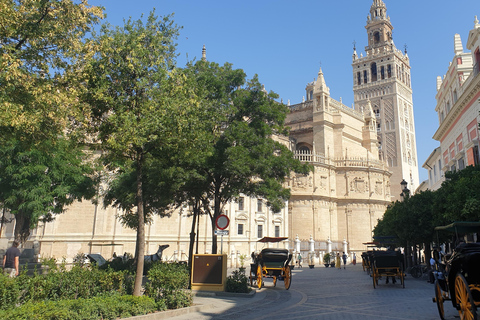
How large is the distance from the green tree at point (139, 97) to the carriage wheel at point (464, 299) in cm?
764

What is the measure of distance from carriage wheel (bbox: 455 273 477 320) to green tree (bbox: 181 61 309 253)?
32.5 feet

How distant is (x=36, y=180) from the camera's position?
69.7 feet

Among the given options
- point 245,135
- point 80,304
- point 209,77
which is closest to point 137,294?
point 80,304

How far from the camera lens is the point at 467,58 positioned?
23578 mm

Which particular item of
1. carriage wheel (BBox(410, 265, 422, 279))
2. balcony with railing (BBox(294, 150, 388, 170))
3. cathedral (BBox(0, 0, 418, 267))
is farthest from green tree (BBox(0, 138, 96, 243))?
balcony with railing (BBox(294, 150, 388, 170))

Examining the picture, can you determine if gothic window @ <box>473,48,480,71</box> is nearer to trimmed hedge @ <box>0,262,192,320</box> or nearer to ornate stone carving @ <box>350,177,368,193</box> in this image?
trimmed hedge @ <box>0,262,192,320</box>

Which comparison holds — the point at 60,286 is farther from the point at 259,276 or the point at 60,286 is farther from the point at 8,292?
the point at 259,276

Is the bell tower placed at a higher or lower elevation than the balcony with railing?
higher

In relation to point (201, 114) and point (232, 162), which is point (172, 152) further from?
point (232, 162)

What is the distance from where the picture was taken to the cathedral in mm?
29859

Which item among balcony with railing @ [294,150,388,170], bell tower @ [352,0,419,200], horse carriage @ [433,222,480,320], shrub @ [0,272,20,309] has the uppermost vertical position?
bell tower @ [352,0,419,200]

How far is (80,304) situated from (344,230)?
162 feet

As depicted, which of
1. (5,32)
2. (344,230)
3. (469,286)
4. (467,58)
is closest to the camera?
(469,286)

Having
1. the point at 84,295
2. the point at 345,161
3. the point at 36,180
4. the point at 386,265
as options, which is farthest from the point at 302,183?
the point at 84,295
